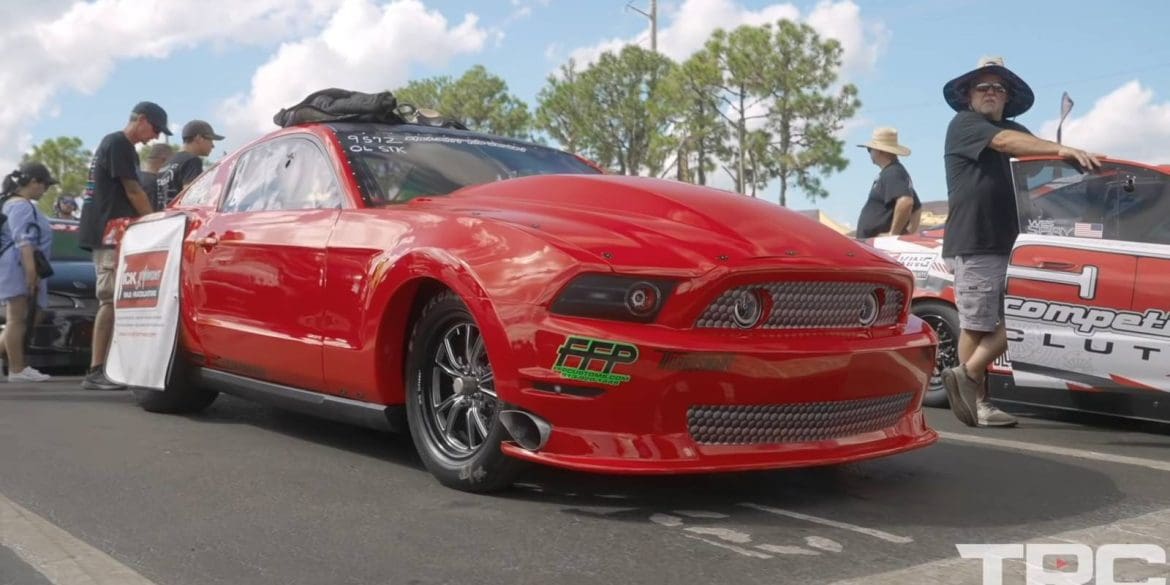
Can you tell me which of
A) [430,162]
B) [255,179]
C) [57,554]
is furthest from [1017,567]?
[255,179]

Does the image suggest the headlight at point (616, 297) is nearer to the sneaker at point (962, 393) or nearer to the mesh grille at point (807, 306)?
the mesh grille at point (807, 306)

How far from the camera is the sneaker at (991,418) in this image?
245 inches

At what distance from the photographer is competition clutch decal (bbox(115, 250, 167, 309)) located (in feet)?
20.3

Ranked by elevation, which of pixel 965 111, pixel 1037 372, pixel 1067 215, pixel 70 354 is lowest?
pixel 70 354

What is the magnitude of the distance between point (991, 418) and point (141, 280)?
4481 millimetres

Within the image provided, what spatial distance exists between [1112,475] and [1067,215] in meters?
1.95

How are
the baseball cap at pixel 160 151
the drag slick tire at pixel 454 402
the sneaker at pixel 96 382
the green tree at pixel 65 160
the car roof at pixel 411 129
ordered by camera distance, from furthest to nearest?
the green tree at pixel 65 160, the baseball cap at pixel 160 151, the sneaker at pixel 96 382, the car roof at pixel 411 129, the drag slick tire at pixel 454 402

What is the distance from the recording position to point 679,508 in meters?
3.92

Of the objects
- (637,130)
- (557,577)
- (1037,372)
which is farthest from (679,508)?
(637,130)

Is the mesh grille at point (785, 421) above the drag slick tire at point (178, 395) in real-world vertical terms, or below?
above

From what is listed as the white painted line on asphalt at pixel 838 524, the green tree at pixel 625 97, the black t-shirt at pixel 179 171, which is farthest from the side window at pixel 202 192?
the green tree at pixel 625 97

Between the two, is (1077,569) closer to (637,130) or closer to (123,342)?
(123,342)

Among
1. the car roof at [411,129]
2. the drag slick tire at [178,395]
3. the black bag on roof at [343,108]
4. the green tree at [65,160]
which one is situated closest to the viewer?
the car roof at [411,129]

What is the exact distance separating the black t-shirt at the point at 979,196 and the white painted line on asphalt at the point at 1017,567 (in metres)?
2.79
